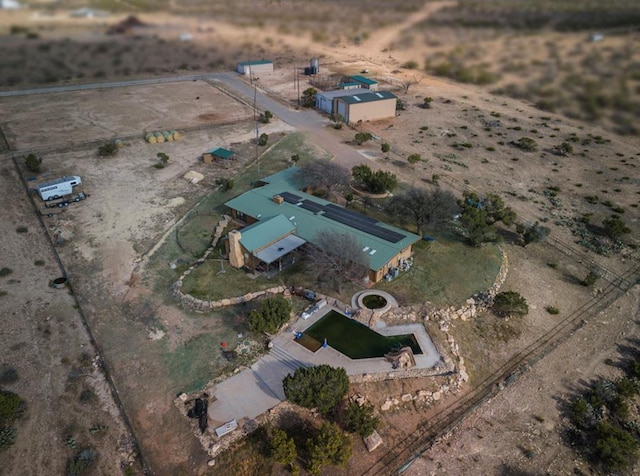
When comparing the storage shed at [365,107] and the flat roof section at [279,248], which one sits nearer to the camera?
the flat roof section at [279,248]

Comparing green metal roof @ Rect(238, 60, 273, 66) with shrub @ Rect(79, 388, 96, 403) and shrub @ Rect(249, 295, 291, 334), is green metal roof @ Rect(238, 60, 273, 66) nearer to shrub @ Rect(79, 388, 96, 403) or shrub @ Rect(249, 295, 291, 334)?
shrub @ Rect(249, 295, 291, 334)

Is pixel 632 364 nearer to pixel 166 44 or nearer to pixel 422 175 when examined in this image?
pixel 422 175

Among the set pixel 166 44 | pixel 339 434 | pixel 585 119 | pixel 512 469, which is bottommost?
pixel 512 469

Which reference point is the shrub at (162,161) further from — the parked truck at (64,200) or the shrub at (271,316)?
the shrub at (271,316)

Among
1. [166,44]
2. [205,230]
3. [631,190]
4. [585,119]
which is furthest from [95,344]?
[631,190]

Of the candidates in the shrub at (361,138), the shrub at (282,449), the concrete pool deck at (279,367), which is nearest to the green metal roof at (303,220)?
the concrete pool deck at (279,367)

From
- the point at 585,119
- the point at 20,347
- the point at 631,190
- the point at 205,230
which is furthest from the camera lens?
the point at 631,190
